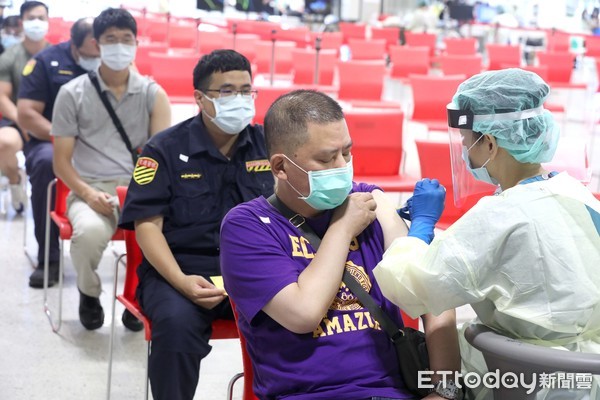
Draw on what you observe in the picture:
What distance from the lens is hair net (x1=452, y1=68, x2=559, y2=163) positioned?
1921 millimetres

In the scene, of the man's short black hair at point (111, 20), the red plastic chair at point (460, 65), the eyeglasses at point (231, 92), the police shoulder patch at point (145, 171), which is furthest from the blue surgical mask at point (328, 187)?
the red plastic chair at point (460, 65)

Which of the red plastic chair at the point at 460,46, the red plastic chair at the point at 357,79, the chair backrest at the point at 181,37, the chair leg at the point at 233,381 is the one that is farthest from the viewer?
the chair backrest at the point at 181,37

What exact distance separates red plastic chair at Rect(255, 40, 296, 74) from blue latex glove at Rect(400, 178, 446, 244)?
705 cm

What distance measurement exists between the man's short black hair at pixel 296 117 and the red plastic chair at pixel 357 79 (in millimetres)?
5485

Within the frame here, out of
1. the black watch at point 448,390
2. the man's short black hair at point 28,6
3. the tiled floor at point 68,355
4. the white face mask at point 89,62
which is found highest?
the man's short black hair at point 28,6

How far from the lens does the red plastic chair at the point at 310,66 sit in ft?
26.9

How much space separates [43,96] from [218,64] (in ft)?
6.00

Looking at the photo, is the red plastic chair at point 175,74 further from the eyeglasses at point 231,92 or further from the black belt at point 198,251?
the black belt at point 198,251

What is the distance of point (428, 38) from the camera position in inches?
501

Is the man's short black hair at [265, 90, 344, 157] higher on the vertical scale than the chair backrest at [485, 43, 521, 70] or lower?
higher

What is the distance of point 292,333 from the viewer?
2006 mm

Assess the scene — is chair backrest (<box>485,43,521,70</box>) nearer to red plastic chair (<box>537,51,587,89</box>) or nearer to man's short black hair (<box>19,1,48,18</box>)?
red plastic chair (<box>537,51,587,89</box>)

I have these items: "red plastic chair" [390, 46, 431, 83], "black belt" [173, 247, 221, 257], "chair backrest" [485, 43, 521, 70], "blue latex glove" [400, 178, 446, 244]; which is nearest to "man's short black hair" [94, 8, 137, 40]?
"black belt" [173, 247, 221, 257]

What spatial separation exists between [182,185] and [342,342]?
1.15 meters
